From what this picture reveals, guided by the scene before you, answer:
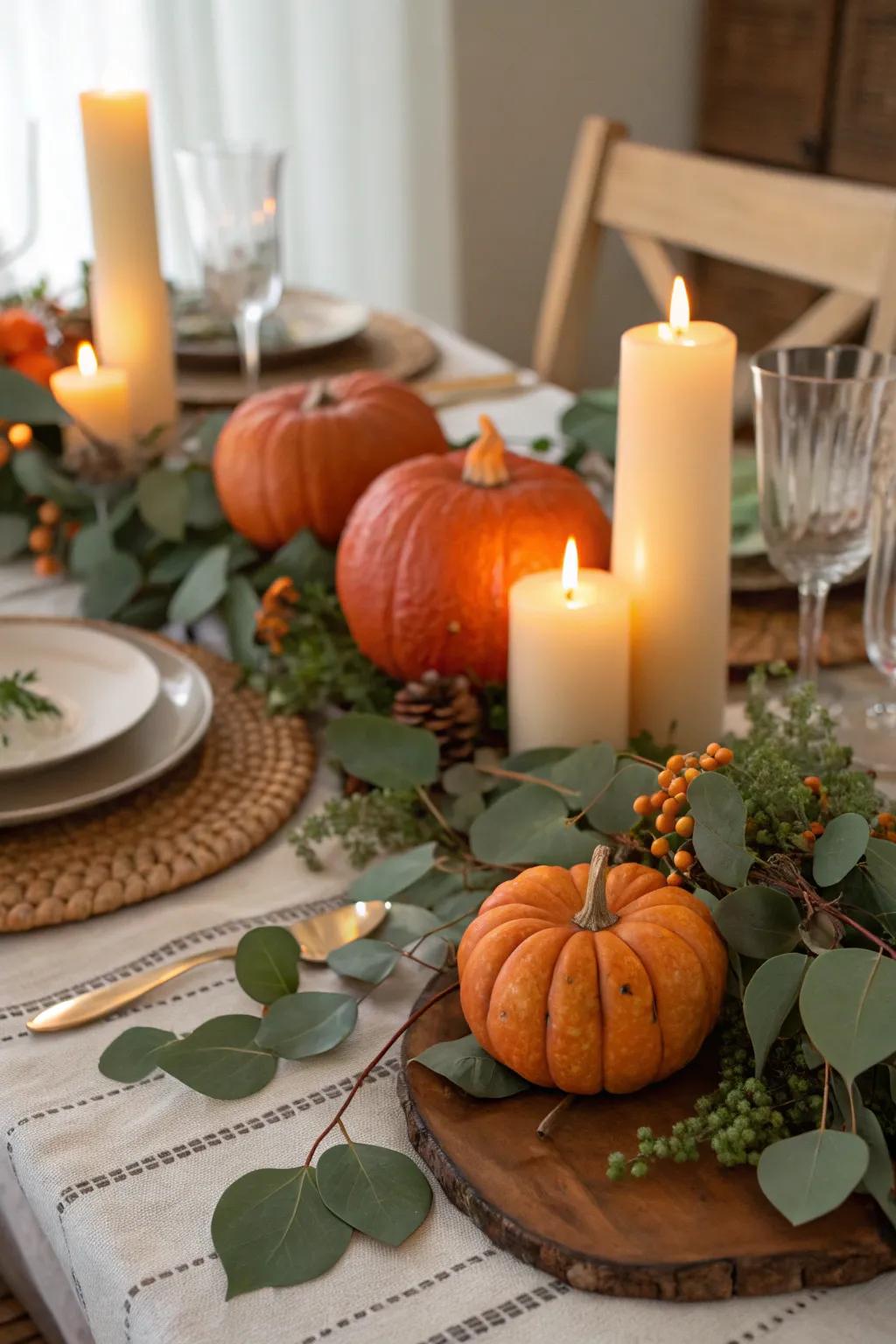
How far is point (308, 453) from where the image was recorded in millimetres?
1029

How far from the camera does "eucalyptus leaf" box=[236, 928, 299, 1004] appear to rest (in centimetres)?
61

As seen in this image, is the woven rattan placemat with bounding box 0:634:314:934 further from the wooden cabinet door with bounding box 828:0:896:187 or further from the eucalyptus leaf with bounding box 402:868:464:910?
the wooden cabinet door with bounding box 828:0:896:187

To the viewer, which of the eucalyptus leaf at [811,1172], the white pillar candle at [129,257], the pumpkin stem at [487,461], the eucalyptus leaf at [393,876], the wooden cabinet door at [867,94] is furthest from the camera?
the wooden cabinet door at [867,94]

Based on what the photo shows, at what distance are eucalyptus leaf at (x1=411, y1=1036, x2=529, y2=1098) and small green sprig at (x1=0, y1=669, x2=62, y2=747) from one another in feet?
1.10

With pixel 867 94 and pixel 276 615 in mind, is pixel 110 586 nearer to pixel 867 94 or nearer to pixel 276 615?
pixel 276 615

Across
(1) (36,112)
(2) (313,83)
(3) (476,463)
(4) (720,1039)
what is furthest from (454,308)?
(4) (720,1039)

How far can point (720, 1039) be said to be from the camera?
22.2 inches

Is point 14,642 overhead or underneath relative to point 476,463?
underneath

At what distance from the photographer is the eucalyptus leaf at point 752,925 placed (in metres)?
0.54

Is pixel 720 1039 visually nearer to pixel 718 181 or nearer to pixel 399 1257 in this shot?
pixel 399 1257

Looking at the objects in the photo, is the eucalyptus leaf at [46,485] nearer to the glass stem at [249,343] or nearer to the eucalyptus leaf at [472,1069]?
the glass stem at [249,343]

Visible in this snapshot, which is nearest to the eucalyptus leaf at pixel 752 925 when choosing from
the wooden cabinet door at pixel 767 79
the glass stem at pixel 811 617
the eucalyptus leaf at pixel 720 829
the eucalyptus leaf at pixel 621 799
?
the eucalyptus leaf at pixel 720 829

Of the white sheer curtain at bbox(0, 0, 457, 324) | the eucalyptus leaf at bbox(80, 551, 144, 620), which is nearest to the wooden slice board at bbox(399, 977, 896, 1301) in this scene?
the eucalyptus leaf at bbox(80, 551, 144, 620)

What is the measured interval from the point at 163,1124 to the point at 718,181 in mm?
1269
